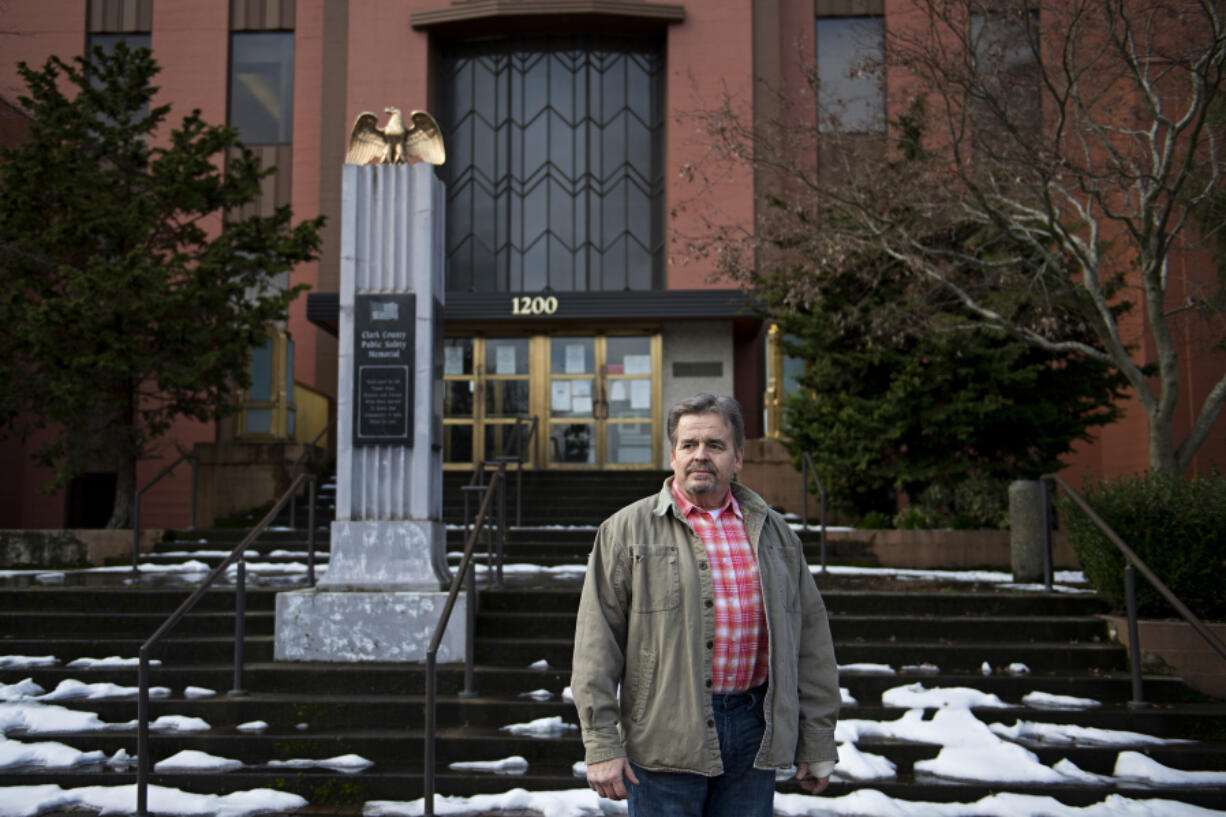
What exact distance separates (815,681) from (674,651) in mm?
499

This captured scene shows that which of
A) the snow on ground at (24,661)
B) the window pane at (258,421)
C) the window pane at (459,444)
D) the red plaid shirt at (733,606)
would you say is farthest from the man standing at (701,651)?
the window pane at (459,444)

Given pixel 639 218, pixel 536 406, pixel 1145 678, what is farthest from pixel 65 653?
pixel 639 218

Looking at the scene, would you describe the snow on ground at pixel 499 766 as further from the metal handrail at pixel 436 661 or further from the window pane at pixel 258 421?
the window pane at pixel 258 421

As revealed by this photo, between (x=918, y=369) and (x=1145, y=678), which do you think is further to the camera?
(x=918, y=369)

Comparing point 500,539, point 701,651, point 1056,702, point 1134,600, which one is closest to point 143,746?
point 500,539

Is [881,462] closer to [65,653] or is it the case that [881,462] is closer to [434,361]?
[434,361]

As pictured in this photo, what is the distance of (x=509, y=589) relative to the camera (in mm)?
9219

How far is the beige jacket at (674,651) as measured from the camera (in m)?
2.96

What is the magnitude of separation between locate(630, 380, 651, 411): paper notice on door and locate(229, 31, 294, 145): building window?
8956 millimetres

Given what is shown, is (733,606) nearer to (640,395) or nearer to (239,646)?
(239,646)

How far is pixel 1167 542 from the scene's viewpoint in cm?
821

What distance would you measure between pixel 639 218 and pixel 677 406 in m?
17.8

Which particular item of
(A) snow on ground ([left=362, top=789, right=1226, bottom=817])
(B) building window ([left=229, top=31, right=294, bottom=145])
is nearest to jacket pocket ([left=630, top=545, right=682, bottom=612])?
(A) snow on ground ([left=362, top=789, right=1226, bottom=817])

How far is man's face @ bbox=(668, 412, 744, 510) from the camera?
124 inches
